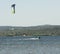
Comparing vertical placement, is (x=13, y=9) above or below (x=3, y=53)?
above

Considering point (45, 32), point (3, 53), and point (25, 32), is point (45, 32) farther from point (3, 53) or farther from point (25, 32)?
point (3, 53)

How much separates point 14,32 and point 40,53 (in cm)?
9886

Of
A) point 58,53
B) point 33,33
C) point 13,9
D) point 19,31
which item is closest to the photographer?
point 13,9

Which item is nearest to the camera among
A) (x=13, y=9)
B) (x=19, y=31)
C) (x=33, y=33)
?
(x=13, y=9)

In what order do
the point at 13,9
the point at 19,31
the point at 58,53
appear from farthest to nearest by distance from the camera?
1. the point at 19,31
2. the point at 58,53
3. the point at 13,9

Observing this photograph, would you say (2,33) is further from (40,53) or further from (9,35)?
(40,53)

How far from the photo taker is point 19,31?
13875 cm

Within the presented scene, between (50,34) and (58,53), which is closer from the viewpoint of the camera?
(58,53)

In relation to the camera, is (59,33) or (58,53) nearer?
(58,53)

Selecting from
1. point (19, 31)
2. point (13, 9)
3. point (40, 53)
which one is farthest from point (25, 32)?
point (13, 9)

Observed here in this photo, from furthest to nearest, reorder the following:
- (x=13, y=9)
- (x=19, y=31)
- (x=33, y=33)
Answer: (x=33, y=33) < (x=19, y=31) < (x=13, y=9)

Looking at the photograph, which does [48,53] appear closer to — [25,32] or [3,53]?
[3,53]

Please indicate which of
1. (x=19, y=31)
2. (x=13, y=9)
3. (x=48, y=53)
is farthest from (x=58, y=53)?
(x=19, y=31)

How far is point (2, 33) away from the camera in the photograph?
14062 centimetres
